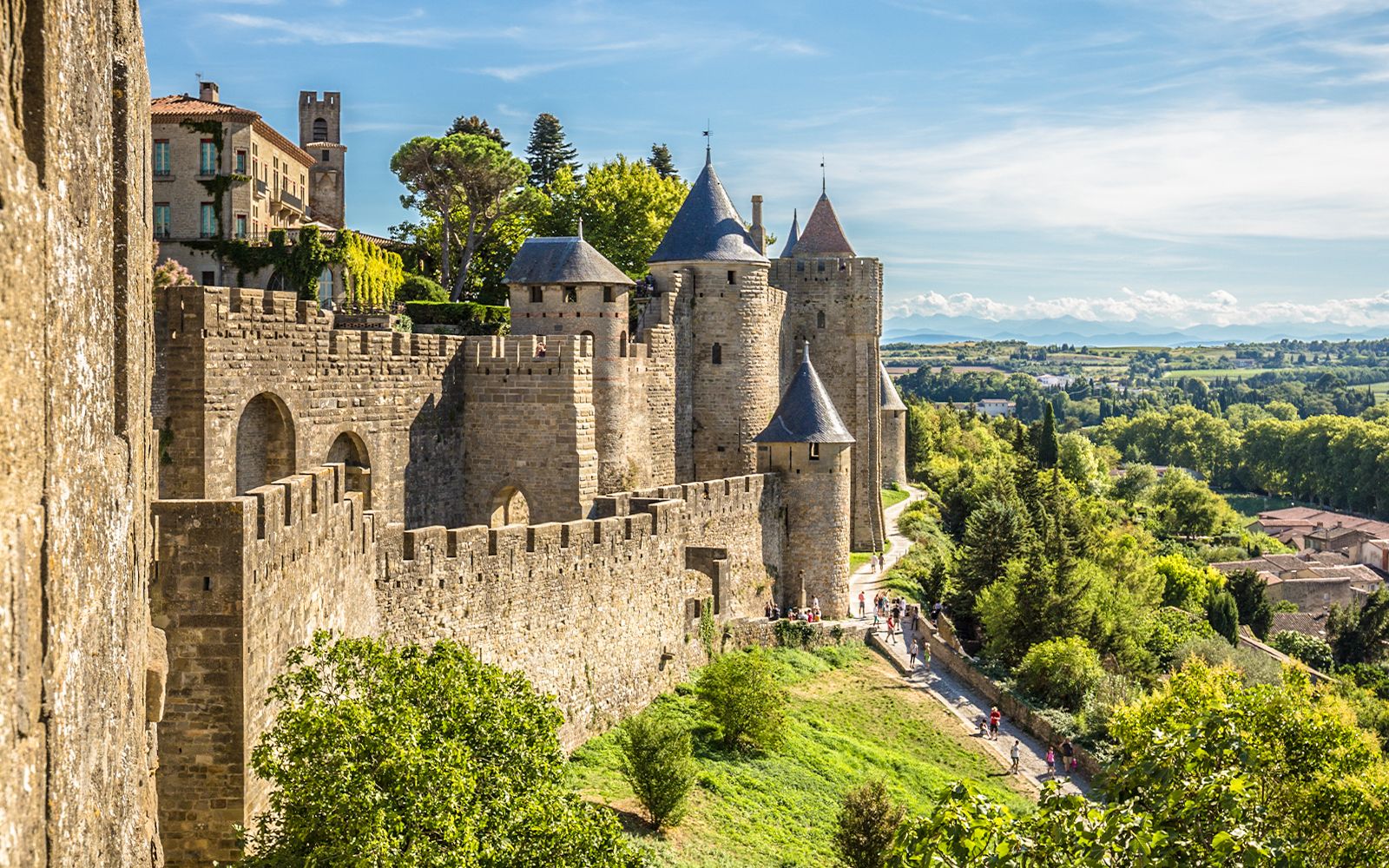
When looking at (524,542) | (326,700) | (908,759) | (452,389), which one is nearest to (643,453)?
(452,389)

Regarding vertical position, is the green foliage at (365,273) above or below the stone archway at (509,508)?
above

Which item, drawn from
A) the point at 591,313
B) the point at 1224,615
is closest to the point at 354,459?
the point at 591,313

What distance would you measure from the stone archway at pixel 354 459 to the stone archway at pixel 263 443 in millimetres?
2271

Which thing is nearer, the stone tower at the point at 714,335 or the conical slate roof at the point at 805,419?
the conical slate roof at the point at 805,419

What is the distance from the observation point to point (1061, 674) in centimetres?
4416

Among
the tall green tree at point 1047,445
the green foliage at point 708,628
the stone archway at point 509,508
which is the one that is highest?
the stone archway at point 509,508

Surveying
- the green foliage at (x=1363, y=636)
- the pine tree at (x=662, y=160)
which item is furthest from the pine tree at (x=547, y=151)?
the green foliage at (x=1363, y=636)

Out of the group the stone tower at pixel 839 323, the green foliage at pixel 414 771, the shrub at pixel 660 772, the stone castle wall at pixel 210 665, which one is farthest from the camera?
the stone tower at pixel 839 323

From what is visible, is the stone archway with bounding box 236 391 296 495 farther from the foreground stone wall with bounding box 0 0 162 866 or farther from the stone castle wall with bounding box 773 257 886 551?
the stone castle wall with bounding box 773 257 886 551

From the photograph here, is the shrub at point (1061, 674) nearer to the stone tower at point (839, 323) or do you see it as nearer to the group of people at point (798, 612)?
the group of people at point (798, 612)

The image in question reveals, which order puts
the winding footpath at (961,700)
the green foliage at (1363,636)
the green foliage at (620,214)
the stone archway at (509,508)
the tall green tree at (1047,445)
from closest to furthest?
the stone archway at (509,508), the winding footpath at (961,700), the green foliage at (620,214), the green foliage at (1363,636), the tall green tree at (1047,445)

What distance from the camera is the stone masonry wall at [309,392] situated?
76.9 feet

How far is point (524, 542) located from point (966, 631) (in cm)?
3002

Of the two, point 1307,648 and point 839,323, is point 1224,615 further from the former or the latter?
point 839,323
